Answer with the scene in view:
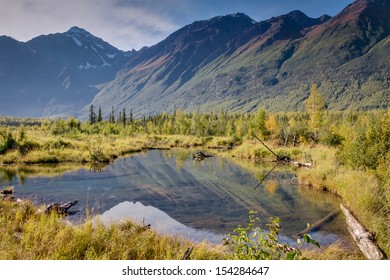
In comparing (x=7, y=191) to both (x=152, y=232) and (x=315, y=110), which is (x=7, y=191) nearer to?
(x=152, y=232)

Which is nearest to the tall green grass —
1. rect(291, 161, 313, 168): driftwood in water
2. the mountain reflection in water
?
the mountain reflection in water

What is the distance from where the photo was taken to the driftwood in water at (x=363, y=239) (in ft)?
28.6

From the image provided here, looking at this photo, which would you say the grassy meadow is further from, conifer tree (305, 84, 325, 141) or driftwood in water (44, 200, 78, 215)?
driftwood in water (44, 200, 78, 215)

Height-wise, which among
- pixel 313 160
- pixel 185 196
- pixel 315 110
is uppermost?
pixel 315 110

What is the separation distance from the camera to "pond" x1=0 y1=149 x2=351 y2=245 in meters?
12.4

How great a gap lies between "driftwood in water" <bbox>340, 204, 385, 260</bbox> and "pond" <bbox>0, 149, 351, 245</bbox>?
342 millimetres

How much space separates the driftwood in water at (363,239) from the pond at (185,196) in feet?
1.12

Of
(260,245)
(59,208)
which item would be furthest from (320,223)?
(59,208)

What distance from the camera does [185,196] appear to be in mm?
17672

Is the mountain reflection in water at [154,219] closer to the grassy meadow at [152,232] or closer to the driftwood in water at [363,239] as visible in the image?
the grassy meadow at [152,232]

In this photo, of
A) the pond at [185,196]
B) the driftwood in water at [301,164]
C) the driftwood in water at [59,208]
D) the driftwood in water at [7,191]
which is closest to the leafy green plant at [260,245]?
the pond at [185,196]

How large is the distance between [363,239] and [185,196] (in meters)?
9.63

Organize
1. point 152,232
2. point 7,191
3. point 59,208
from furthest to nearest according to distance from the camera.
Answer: point 7,191
point 59,208
point 152,232

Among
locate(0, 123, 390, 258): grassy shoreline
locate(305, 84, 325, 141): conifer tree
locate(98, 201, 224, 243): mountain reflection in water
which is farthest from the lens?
locate(305, 84, 325, 141): conifer tree
